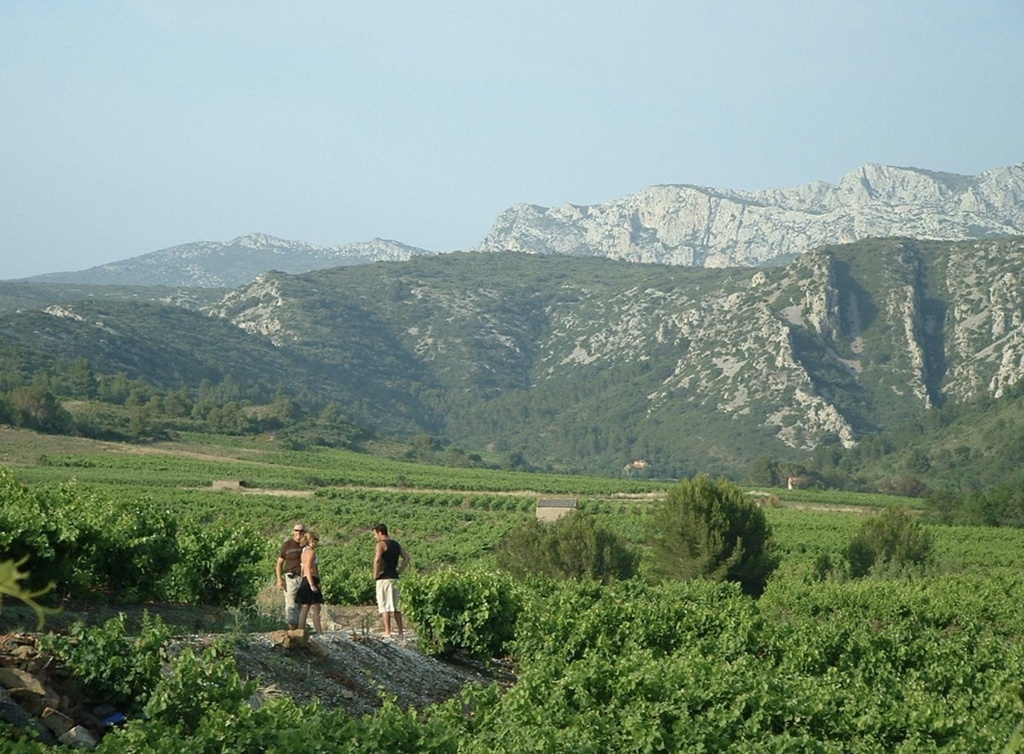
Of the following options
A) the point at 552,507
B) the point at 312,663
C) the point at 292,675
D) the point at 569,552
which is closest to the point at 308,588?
the point at 312,663

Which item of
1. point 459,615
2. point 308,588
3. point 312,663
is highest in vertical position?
point 308,588

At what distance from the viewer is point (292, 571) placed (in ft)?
52.1

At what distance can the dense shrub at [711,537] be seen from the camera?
129 ft

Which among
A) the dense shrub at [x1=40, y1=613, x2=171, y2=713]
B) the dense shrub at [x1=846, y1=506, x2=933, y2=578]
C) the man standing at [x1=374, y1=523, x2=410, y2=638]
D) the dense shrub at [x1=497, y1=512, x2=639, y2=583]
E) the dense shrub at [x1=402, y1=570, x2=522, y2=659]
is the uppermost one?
the dense shrub at [x1=40, y1=613, x2=171, y2=713]

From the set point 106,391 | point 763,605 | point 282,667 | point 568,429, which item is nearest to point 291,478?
point 106,391

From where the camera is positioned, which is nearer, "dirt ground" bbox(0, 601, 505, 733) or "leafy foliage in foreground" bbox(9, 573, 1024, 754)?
"leafy foliage in foreground" bbox(9, 573, 1024, 754)

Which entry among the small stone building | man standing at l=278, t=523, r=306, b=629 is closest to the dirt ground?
man standing at l=278, t=523, r=306, b=629

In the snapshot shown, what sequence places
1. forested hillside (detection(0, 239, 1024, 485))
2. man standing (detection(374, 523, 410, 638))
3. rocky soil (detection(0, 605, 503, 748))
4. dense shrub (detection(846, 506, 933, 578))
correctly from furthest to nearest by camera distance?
forested hillside (detection(0, 239, 1024, 485))
dense shrub (detection(846, 506, 933, 578))
man standing (detection(374, 523, 410, 638))
rocky soil (detection(0, 605, 503, 748))

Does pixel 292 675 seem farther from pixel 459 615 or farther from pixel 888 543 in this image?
pixel 888 543

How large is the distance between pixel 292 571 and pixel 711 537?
25701mm

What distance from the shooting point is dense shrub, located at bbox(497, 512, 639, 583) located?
3881 centimetres

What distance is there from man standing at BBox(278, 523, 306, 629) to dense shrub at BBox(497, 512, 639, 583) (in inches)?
868

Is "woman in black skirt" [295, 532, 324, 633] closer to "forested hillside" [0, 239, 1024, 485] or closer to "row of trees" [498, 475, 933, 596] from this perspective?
"row of trees" [498, 475, 933, 596]

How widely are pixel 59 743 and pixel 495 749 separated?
135 inches
